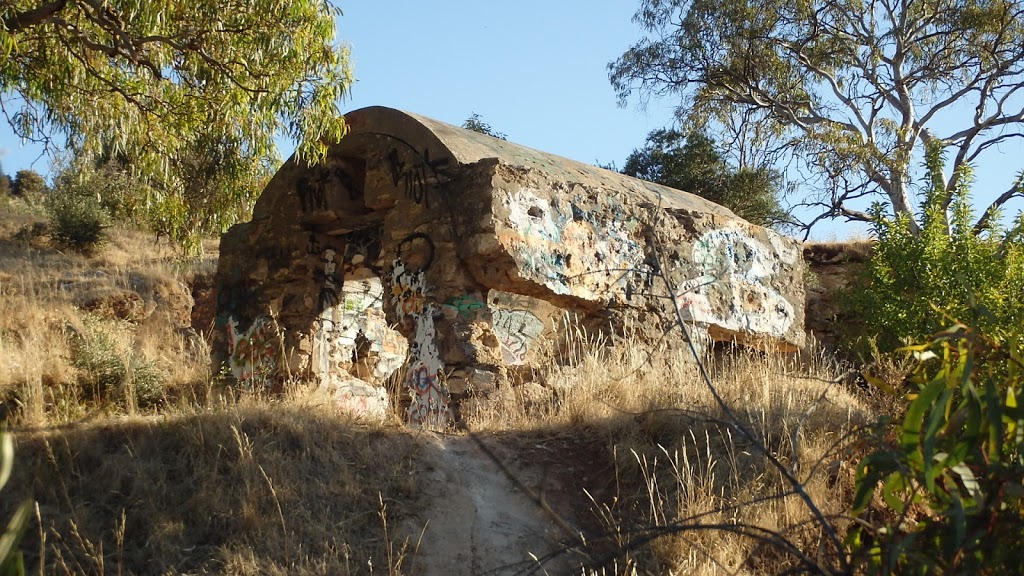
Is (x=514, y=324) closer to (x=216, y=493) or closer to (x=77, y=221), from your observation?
(x=216, y=493)

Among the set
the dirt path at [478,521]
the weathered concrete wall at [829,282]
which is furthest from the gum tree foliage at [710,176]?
the dirt path at [478,521]

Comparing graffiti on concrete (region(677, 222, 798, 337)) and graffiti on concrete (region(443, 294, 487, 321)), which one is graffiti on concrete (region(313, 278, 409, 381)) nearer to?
graffiti on concrete (region(443, 294, 487, 321))

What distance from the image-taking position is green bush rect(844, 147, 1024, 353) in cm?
858

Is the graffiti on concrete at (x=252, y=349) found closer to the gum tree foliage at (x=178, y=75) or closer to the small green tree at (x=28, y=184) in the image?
the gum tree foliage at (x=178, y=75)

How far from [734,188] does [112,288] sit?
12.1 metres

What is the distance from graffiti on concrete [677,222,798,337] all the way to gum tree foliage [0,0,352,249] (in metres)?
3.80

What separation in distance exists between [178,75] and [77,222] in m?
11.5

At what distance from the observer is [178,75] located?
8.40 m

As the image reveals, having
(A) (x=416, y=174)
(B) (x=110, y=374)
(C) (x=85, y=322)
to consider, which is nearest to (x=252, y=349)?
(B) (x=110, y=374)

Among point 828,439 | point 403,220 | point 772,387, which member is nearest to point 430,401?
point 403,220

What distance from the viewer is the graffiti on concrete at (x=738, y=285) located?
29.4 feet

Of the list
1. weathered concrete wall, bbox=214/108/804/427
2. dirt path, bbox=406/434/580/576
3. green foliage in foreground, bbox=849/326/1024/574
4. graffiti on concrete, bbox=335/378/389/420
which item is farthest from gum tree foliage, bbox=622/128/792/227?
green foliage in foreground, bbox=849/326/1024/574

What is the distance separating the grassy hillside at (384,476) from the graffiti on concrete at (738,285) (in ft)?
6.76

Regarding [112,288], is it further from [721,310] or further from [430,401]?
[721,310]
